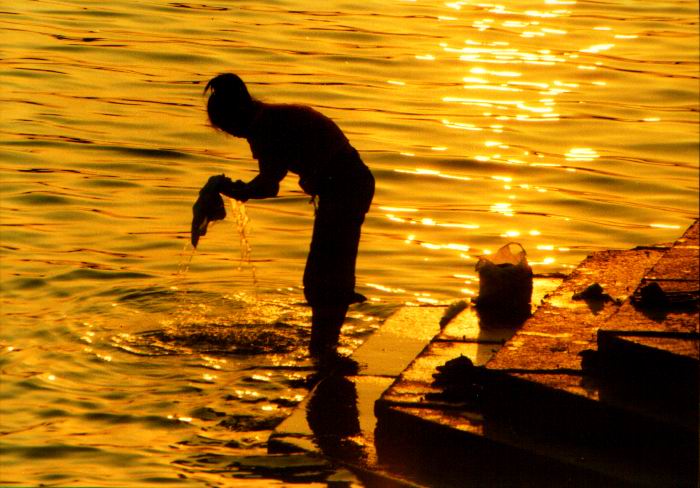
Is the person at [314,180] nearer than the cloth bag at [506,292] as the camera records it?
Yes

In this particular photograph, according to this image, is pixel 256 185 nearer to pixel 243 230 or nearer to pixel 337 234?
pixel 337 234

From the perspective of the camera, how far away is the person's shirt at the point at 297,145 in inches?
294

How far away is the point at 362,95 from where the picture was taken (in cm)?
1647

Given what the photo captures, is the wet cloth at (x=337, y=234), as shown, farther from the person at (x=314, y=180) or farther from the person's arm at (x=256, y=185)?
the person's arm at (x=256, y=185)

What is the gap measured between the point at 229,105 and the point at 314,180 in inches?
26.8

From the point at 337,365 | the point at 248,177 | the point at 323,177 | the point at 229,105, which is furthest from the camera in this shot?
the point at 248,177

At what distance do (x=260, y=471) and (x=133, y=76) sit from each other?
11.1 meters

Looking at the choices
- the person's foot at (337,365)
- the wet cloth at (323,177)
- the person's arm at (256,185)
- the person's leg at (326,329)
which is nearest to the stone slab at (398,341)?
the person's foot at (337,365)

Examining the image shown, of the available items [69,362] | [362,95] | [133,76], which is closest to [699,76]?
[362,95]

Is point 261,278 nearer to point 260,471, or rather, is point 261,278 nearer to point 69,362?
point 69,362

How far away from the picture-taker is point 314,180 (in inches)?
303

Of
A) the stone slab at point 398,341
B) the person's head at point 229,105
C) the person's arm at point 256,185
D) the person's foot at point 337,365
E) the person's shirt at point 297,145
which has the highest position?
the person's head at point 229,105

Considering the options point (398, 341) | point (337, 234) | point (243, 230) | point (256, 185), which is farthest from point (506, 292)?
point (243, 230)

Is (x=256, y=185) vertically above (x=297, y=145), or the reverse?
(x=297, y=145)
